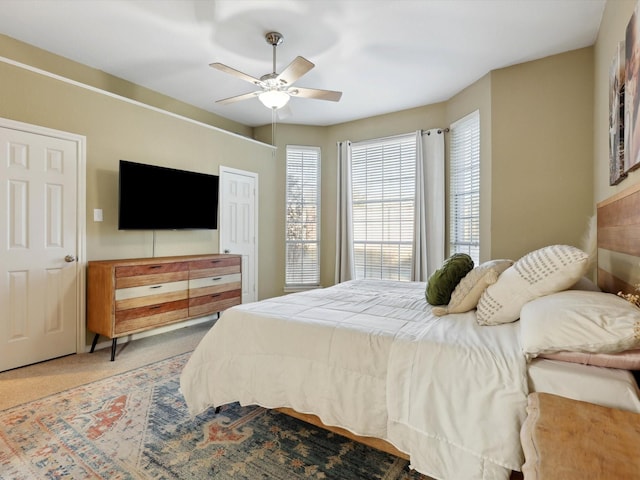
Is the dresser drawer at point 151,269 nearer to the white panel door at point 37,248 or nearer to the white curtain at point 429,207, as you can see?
the white panel door at point 37,248

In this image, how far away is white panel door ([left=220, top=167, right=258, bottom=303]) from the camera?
4.64 meters

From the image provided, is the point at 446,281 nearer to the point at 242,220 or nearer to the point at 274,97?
the point at 274,97

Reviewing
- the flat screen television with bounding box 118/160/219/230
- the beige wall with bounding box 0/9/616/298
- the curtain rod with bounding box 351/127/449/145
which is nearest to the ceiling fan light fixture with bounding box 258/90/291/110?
the flat screen television with bounding box 118/160/219/230

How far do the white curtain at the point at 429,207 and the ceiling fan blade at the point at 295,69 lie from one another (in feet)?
7.81

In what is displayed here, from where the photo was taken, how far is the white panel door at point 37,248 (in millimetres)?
2779

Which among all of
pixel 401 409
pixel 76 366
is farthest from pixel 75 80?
pixel 401 409

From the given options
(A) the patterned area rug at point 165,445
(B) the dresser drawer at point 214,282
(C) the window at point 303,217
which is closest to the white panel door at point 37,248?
(A) the patterned area rug at point 165,445

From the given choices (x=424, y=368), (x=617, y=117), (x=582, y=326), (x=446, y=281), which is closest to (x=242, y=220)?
(x=446, y=281)

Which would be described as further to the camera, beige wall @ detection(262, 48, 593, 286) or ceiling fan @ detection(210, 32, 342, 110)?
beige wall @ detection(262, 48, 593, 286)

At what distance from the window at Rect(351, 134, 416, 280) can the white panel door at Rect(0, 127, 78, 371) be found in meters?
3.52

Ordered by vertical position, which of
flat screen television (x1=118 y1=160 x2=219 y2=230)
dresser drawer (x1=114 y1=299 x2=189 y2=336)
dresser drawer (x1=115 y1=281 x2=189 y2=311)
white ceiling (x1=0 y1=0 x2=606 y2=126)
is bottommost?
dresser drawer (x1=114 y1=299 x2=189 y2=336)

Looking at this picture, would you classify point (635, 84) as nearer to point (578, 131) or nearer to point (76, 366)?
point (578, 131)

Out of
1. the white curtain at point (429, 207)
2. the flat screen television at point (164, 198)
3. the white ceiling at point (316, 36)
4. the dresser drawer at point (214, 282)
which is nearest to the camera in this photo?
the white ceiling at point (316, 36)

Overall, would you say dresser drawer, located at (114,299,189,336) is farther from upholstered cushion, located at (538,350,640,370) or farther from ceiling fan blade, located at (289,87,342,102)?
upholstered cushion, located at (538,350,640,370)
